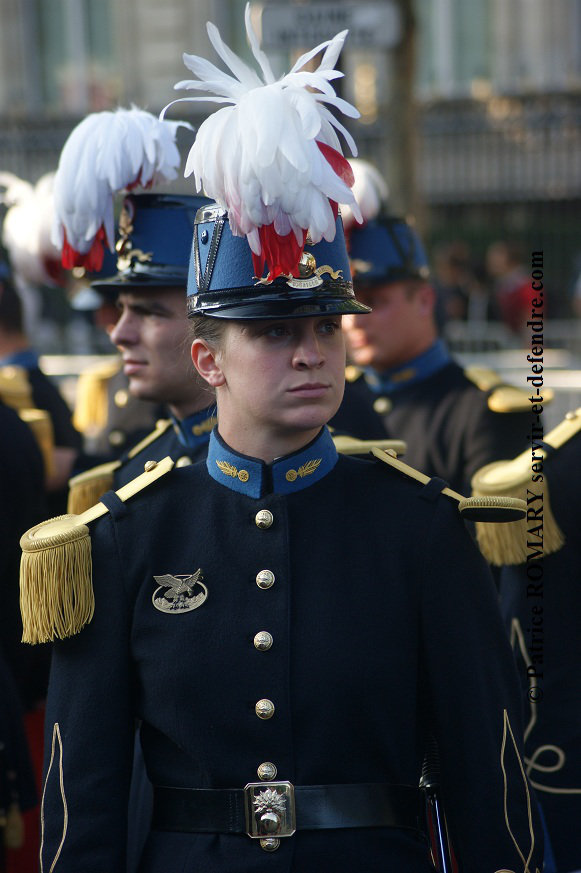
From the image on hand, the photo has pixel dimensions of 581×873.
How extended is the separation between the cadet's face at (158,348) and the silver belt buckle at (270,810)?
1.42m

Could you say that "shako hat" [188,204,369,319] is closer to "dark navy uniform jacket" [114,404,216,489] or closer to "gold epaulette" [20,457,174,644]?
"gold epaulette" [20,457,174,644]

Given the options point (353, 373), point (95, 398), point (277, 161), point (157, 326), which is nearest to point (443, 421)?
point (353, 373)

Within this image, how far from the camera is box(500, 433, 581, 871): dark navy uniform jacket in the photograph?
Answer: 3.50 metres

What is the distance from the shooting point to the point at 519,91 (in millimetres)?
18734

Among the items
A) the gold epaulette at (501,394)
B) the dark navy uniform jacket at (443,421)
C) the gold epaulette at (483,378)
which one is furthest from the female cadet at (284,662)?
the gold epaulette at (483,378)

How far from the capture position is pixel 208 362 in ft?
8.88

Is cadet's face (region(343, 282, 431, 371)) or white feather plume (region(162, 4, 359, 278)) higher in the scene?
white feather plume (region(162, 4, 359, 278))

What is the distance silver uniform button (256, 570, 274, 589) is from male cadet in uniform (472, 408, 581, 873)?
107 centimetres

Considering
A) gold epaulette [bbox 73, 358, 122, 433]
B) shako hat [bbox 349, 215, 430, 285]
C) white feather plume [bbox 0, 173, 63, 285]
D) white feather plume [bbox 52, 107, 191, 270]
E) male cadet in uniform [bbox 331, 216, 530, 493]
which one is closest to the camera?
white feather plume [bbox 52, 107, 191, 270]

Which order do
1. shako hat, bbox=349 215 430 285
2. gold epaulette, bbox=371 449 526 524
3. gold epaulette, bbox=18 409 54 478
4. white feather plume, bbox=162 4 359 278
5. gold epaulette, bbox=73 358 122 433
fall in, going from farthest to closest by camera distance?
1. gold epaulette, bbox=73 358 122 433
2. shako hat, bbox=349 215 430 285
3. gold epaulette, bbox=18 409 54 478
4. gold epaulette, bbox=371 449 526 524
5. white feather plume, bbox=162 4 359 278

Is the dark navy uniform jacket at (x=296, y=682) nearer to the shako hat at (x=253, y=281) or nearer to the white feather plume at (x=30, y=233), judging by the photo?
the shako hat at (x=253, y=281)

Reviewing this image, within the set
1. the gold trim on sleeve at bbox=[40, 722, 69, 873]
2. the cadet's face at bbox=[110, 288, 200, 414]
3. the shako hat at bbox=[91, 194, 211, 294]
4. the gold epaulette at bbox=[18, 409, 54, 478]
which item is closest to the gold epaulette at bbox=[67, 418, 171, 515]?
the cadet's face at bbox=[110, 288, 200, 414]

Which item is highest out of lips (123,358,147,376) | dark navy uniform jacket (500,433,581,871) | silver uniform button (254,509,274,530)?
lips (123,358,147,376)

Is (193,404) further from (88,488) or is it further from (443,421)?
(443,421)
